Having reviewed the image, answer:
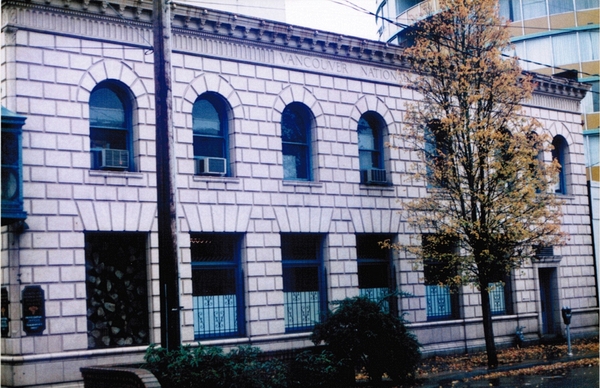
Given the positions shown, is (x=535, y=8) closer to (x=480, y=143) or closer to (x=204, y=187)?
(x=480, y=143)

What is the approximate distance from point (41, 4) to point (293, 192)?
8.79 meters

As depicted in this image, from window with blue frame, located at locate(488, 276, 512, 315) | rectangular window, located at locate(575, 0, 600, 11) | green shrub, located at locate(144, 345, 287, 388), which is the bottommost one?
green shrub, located at locate(144, 345, 287, 388)

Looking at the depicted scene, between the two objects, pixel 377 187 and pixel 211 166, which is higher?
pixel 211 166

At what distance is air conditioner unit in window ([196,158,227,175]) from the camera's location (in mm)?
22156

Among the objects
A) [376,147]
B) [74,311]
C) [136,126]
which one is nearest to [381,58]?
[376,147]

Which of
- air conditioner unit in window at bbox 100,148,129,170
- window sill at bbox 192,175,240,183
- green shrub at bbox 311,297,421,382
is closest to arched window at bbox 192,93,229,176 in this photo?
window sill at bbox 192,175,240,183

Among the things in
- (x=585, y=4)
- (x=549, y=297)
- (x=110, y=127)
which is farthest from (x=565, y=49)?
(x=110, y=127)

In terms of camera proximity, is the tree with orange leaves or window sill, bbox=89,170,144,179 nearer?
window sill, bbox=89,170,144,179

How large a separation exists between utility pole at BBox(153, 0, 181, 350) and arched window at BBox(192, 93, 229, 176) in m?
6.40

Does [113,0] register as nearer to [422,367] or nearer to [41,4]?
[41,4]

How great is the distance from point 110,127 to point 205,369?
8.31 meters

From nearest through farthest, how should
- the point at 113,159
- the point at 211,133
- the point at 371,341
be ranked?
the point at 371,341 < the point at 113,159 < the point at 211,133

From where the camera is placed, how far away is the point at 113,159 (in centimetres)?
2048

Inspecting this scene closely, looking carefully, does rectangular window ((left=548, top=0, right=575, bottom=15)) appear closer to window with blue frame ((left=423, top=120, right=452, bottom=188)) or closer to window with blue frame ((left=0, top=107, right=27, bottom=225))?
window with blue frame ((left=423, top=120, right=452, bottom=188))
